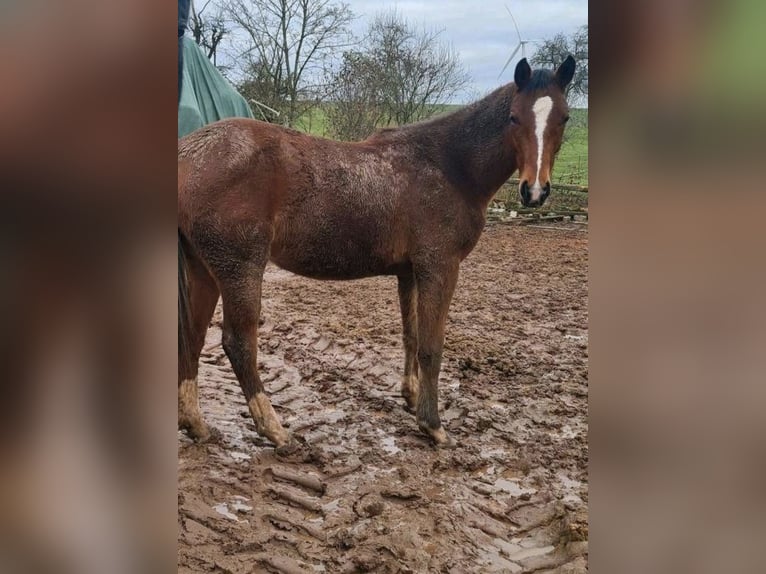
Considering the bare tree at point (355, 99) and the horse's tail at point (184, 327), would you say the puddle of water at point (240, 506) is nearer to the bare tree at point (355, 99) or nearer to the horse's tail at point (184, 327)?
the horse's tail at point (184, 327)

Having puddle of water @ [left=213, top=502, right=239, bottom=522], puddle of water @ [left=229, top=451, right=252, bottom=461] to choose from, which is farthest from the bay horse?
puddle of water @ [left=213, top=502, right=239, bottom=522]

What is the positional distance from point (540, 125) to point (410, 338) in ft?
3.75

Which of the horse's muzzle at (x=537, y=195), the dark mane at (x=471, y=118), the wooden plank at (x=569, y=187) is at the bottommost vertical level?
the horse's muzzle at (x=537, y=195)

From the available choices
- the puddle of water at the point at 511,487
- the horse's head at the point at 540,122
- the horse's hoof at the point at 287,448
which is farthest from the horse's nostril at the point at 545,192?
the horse's hoof at the point at 287,448

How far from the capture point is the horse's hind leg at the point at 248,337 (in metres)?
1.80

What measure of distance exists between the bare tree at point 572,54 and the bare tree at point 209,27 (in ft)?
3.17

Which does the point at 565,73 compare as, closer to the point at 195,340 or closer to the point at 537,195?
the point at 537,195

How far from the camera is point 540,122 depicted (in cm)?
162

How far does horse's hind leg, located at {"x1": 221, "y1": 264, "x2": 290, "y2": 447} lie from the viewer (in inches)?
70.9

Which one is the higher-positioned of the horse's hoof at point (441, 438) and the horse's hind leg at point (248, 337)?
the horse's hind leg at point (248, 337)

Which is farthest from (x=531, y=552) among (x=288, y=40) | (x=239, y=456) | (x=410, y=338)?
(x=288, y=40)

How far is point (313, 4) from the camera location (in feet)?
5.79
